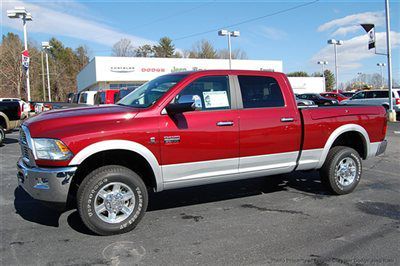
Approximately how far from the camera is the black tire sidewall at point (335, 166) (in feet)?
20.3

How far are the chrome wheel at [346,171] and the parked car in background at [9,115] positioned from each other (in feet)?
35.9

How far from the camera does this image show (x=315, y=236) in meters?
4.57

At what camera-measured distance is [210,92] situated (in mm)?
5297

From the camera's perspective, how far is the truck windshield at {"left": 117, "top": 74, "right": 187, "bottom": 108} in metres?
5.13

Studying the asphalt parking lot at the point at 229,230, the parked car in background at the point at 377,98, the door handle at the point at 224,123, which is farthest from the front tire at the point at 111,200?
the parked car in background at the point at 377,98

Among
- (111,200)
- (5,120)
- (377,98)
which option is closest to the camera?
(111,200)

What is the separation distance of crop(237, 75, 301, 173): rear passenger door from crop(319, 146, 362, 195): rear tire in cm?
73

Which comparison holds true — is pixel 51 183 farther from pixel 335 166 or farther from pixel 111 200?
pixel 335 166

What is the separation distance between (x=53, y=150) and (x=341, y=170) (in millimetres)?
4423

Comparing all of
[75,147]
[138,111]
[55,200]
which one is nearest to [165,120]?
[138,111]

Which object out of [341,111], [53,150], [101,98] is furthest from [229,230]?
[101,98]

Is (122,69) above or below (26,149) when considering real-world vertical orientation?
above

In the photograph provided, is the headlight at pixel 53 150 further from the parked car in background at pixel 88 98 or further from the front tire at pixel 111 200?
the parked car in background at pixel 88 98

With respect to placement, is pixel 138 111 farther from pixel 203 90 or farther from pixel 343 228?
pixel 343 228
